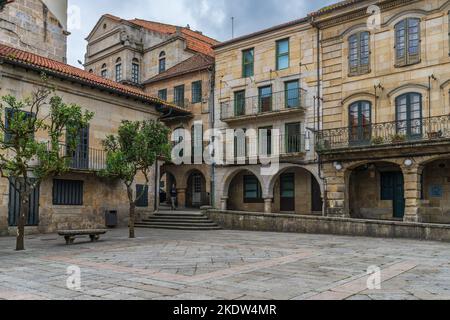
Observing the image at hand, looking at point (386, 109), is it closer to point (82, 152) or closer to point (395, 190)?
point (395, 190)

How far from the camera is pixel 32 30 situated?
26.2 meters

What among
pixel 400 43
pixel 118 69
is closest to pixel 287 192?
pixel 400 43

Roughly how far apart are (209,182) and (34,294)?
871 inches

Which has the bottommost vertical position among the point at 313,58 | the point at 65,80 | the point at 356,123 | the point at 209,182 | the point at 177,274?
the point at 177,274

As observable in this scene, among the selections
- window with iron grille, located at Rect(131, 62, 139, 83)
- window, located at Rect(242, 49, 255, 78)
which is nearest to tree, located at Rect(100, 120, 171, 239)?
window, located at Rect(242, 49, 255, 78)

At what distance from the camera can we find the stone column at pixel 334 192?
21.9m

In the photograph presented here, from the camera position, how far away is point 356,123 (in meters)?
22.4

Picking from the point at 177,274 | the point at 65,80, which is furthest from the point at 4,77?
the point at 177,274

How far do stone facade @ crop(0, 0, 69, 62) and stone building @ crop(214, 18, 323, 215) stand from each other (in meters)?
9.83

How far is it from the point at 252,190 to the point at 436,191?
10782 mm

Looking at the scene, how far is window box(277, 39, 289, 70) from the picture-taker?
25.4m

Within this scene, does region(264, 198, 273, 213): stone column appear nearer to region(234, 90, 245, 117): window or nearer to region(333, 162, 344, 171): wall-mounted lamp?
region(333, 162, 344, 171): wall-mounted lamp
